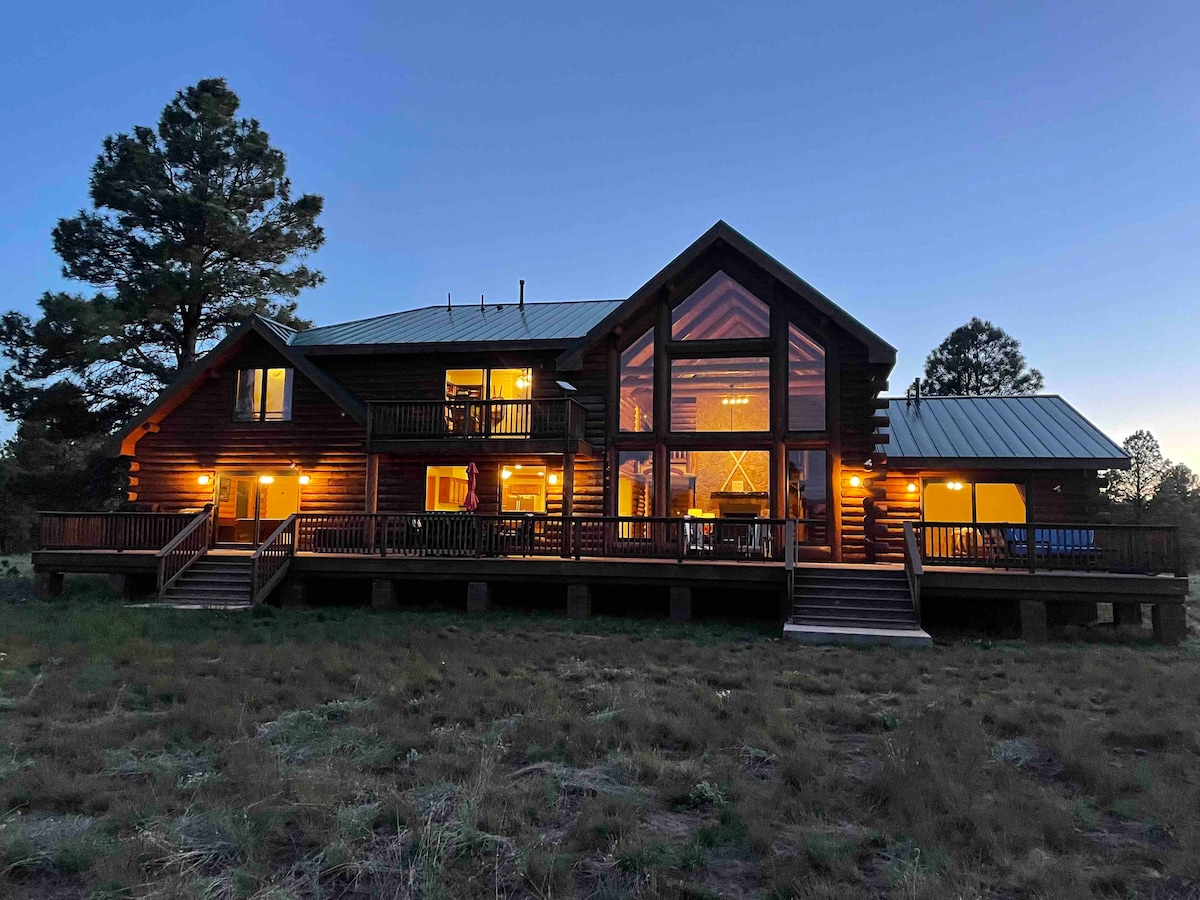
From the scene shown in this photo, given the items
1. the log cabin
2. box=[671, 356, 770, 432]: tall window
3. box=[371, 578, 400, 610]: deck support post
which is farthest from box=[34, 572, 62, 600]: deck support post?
box=[671, 356, 770, 432]: tall window

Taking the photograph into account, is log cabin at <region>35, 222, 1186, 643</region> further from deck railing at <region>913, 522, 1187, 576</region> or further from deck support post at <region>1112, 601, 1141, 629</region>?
deck support post at <region>1112, 601, 1141, 629</region>

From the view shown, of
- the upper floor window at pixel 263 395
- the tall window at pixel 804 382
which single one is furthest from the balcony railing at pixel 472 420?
the tall window at pixel 804 382

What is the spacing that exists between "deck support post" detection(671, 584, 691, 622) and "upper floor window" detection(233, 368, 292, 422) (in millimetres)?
12110

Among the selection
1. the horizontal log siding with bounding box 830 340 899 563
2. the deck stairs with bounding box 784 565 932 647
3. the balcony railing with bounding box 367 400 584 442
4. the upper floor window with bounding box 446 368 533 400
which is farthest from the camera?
the upper floor window with bounding box 446 368 533 400

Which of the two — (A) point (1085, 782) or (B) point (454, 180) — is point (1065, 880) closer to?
(A) point (1085, 782)

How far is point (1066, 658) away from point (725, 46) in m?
41.5

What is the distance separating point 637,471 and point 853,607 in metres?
6.62

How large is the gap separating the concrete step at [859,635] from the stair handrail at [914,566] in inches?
29.2

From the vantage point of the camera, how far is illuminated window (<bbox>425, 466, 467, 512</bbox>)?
20766 mm

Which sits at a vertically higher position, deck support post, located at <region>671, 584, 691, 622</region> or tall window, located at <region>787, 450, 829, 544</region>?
tall window, located at <region>787, 450, 829, 544</region>

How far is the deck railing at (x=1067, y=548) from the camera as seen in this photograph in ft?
45.5

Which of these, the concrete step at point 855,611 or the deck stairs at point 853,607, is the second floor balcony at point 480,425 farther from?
the concrete step at point 855,611

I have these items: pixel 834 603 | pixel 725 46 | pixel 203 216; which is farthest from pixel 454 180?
pixel 834 603

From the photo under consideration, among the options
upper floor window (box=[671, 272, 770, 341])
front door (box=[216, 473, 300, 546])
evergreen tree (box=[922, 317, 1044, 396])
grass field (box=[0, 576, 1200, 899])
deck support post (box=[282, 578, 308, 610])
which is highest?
evergreen tree (box=[922, 317, 1044, 396])
